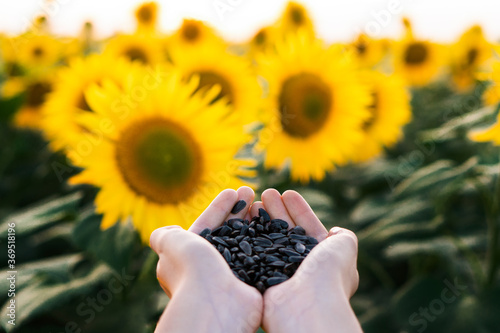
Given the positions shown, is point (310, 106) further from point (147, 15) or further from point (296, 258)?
point (147, 15)

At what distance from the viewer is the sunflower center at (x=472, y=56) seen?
4242mm

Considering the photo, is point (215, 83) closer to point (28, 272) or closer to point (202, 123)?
point (202, 123)

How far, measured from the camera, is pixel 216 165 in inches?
72.8

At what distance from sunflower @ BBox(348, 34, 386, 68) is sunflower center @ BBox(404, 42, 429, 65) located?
30 centimetres

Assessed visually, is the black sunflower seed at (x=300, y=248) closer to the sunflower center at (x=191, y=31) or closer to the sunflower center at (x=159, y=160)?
the sunflower center at (x=159, y=160)

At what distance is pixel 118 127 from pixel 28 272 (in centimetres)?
59

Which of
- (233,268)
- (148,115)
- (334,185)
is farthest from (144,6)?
(233,268)

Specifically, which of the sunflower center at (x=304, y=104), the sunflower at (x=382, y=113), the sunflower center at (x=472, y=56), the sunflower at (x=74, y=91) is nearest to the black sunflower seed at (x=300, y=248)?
the sunflower center at (x=304, y=104)

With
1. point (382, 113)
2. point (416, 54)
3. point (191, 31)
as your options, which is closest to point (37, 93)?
point (191, 31)

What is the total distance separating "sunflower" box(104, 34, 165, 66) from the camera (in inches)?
118

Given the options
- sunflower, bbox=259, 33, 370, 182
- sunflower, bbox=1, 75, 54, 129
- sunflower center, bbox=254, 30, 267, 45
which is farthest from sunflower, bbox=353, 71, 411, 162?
sunflower, bbox=1, 75, 54, 129

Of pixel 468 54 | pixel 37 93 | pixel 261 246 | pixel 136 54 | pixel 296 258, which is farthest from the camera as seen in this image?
pixel 468 54

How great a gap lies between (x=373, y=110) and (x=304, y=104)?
88cm

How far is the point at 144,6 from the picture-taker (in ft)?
13.0
